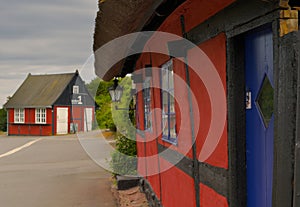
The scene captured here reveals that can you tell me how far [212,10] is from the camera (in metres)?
3.22

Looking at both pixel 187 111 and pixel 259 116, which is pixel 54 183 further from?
pixel 259 116

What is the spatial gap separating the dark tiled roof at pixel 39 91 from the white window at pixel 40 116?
56 cm

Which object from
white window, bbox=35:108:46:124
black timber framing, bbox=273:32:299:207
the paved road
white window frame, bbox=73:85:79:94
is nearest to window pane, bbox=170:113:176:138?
black timber framing, bbox=273:32:299:207

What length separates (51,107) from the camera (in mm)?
35000

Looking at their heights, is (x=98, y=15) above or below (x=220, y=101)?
above

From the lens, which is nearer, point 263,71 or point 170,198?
point 263,71

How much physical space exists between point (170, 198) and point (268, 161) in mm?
3081

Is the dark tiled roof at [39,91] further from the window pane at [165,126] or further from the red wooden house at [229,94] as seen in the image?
the red wooden house at [229,94]

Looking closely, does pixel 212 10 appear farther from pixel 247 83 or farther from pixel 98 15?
pixel 98 15

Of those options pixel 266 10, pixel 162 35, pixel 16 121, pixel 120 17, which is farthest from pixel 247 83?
pixel 16 121

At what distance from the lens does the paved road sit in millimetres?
8633

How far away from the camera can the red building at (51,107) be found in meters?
35.6

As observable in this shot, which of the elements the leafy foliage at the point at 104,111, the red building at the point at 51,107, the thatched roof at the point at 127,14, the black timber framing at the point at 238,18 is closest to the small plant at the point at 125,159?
the thatched roof at the point at 127,14

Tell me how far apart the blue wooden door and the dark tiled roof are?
109 ft
